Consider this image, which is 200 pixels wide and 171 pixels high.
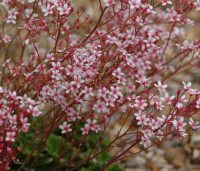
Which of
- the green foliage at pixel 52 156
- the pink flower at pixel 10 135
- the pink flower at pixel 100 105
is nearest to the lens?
the pink flower at pixel 10 135

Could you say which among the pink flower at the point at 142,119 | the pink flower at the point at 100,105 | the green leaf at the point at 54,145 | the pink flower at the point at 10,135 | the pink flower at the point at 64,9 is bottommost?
the pink flower at the point at 10,135

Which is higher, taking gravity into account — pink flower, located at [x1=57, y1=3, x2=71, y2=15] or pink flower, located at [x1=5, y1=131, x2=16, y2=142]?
pink flower, located at [x1=57, y1=3, x2=71, y2=15]

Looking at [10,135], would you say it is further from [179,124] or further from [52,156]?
[52,156]

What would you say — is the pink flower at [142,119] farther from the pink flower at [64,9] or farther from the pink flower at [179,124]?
the pink flower at [64,9]

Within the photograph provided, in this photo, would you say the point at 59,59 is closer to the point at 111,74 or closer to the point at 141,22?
the point at 111,74

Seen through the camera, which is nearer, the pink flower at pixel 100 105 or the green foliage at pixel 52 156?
the pink flower at pixel 100 105

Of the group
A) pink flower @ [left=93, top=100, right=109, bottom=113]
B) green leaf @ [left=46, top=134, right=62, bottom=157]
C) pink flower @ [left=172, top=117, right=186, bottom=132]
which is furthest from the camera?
green leaf @ [left=46, top=134, right=62, bottom=157]

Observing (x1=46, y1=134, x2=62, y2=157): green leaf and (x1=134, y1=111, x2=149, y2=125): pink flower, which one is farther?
(x1=46, y1=134, x2=62, y2=157): green leaf

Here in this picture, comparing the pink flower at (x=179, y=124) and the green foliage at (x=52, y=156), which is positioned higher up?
the green foliage at (x=52, y=156)

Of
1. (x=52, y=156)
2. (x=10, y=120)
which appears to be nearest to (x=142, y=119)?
(x=10, y=120)

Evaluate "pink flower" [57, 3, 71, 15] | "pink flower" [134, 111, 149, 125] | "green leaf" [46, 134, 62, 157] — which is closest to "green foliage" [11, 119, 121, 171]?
"green leaf" [46, 134, 62, 157]

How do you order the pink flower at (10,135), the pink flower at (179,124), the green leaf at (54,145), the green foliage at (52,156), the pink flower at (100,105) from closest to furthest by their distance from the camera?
1. the pink flower at (10,135)
2. the pink flower at (179,124)
3. the pink flower at (100,105)
4. the green foliage at (52,156)
5. the green leaf at (54,145)

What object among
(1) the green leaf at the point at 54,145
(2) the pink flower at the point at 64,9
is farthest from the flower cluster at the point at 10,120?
(1) the green leaf at the point at 54,145

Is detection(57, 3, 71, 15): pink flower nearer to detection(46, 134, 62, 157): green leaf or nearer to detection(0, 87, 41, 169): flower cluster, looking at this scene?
detection(0, 87, 41, 169): flower cluster
